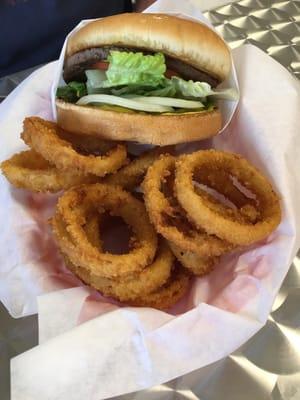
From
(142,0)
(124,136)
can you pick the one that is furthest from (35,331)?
(142,0)

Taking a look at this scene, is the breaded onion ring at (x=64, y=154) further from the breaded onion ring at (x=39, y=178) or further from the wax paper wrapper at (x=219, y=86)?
the wax paper wrapper at (x=219, y=86)

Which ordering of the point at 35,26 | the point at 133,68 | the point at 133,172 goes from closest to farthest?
the point at 133,68 < the point at 133,172 < the point at 35,26

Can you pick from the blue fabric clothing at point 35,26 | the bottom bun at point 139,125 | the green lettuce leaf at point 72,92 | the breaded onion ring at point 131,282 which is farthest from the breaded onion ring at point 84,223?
the blue fabric clothing at point 35,26

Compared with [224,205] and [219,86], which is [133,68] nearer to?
[219,86]

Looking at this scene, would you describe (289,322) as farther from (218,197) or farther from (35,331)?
(35,331)

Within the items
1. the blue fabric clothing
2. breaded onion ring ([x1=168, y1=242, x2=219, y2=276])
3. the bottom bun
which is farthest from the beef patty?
the blue fabric clothing

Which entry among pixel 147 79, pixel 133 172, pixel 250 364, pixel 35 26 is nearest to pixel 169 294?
pixel 250 364
